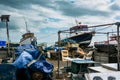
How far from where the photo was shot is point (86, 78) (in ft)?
26.3

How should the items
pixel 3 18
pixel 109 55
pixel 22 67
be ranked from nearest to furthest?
pixel 22 67
pixel 109 55
pixel 3 18

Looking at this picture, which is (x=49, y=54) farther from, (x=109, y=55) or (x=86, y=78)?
(x=86, y=78)

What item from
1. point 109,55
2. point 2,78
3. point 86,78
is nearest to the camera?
point 86,78

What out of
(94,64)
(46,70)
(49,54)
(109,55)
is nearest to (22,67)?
(46,70)

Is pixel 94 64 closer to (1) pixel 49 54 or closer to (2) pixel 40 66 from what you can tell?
(2) pixel 40 66

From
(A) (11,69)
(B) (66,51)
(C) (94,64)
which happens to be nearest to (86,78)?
(A) (11,69)

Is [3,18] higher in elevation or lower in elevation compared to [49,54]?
higher

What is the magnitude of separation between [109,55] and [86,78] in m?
10.4

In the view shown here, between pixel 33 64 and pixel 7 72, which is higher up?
pixel 33 64

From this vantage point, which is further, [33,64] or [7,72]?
[33,64]

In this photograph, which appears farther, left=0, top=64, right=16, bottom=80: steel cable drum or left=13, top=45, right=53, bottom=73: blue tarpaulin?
left=13, top=45, right=53, bottom=73: blue tarpaulin

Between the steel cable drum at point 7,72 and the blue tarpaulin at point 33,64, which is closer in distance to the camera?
the steel cable drum at point 7,72

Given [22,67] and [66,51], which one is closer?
[22,67]

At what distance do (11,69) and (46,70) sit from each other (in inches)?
62.9
